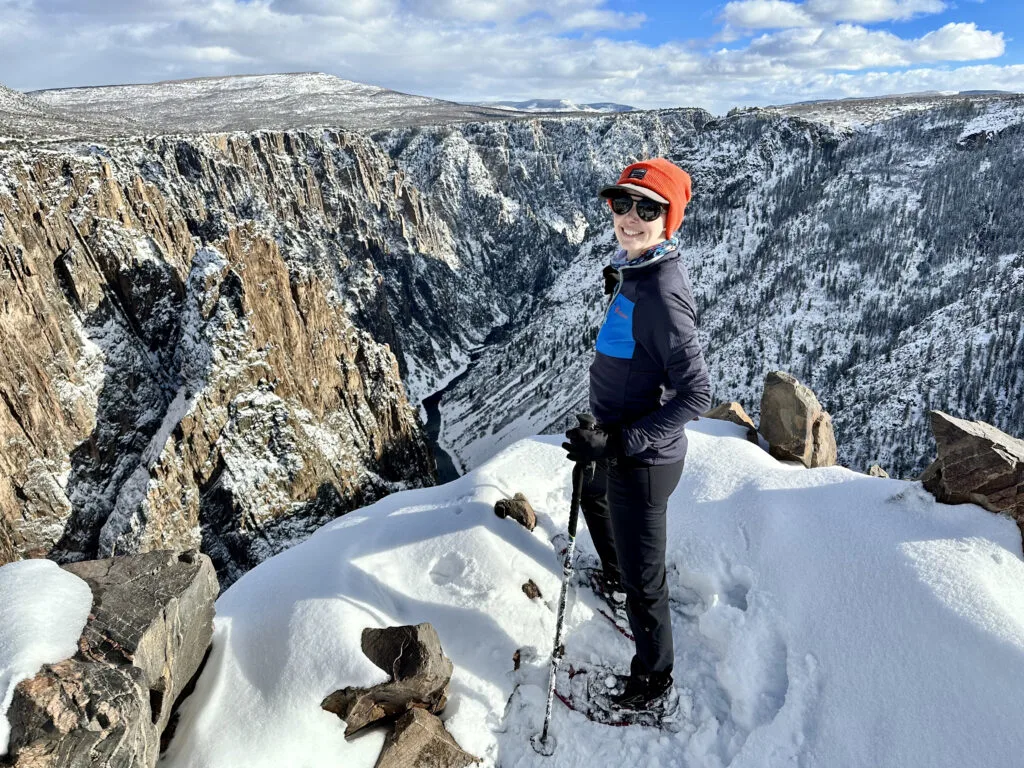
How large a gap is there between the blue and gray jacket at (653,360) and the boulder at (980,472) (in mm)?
5463

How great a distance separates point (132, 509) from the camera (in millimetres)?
56812

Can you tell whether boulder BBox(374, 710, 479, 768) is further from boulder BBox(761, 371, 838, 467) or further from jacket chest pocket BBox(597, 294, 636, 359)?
boulder BBox(761, 371, 838, 467)

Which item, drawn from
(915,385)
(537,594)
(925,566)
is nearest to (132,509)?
(537,594)

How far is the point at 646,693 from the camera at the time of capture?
6.96m

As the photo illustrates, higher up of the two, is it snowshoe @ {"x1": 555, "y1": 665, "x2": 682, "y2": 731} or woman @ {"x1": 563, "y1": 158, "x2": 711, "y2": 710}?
woman @ {"x1": 563, "y1": 158, "x2": 711, "y2": 710}

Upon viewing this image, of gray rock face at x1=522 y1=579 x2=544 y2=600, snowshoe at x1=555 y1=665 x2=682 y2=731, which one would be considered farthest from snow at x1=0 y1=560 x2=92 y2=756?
snowshoe at x1=555 y1=665 x2=682 y2=731

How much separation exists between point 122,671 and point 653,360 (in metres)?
6.30

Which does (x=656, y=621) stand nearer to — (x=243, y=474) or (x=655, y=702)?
(x=655, y=702)

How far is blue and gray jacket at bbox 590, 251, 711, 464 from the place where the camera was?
19.2ft

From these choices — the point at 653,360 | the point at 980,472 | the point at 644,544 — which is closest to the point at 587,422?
the point at 653,360

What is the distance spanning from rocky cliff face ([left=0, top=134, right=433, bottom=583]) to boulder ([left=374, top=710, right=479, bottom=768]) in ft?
202

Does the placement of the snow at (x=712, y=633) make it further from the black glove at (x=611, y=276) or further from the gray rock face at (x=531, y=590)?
the black glove at (x=611, y=276)

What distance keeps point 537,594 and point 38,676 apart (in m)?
5.87

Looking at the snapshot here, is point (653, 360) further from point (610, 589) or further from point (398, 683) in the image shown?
point (398, 683)
